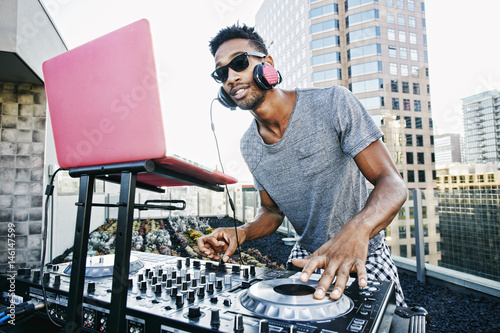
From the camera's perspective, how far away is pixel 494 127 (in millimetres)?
24719

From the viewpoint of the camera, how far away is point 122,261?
0.55m

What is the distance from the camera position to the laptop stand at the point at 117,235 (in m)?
0.54

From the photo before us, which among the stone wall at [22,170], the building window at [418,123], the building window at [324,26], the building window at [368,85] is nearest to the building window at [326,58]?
the building window at [324,26]

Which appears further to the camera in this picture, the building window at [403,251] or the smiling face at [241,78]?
the building window at [403,251]

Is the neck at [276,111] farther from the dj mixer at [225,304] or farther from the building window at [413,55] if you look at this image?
the building window at [413,55]

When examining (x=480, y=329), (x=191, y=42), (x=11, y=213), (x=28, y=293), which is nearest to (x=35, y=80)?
(x=11, y=213)

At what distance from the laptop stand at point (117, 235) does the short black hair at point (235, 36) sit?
3.38ft

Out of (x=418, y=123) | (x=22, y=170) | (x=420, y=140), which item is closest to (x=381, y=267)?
(x=22, y=170)

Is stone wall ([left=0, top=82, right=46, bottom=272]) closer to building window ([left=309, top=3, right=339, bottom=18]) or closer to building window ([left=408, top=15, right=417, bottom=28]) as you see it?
building window ([left=309, top=3, right=339, bottom=18])

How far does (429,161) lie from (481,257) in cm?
4533

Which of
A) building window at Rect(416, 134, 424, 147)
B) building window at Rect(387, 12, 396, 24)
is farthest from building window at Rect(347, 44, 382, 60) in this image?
building window at Rect(416, 134, 424, 147)

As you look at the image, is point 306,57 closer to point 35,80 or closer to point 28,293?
point 35,80

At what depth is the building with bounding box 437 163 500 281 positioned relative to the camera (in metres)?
3.59

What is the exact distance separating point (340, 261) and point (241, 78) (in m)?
0.95
